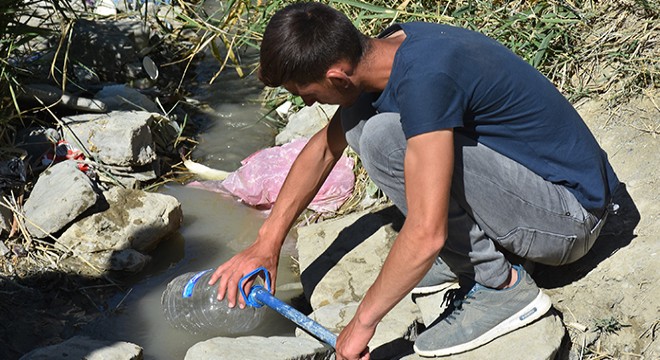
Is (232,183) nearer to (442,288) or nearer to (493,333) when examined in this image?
(442,288)

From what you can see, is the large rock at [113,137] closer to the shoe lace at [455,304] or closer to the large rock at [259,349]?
the large rock at [259,349]

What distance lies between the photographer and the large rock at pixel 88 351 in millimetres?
2770

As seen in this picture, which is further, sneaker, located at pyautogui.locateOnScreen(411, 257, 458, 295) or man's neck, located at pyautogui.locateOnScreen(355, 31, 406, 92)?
sneaker, located at pyautogui.locateOnScreen(411, 257, 458, 295)

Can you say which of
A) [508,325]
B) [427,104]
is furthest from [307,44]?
[508,325]

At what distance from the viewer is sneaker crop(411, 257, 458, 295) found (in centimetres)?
293

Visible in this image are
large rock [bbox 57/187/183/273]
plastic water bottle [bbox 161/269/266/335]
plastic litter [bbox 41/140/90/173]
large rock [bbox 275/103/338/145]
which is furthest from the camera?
large rock [bbox 275/103/338/145]

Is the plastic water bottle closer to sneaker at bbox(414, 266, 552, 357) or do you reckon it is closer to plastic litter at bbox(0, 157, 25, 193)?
sneaker at bbox(414, 266, 552, 357)

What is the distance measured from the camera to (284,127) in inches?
192

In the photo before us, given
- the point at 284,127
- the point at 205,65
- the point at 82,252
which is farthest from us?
the point at 205,65

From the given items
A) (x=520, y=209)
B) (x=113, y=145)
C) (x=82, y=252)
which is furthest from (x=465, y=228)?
(x=113, y=145)

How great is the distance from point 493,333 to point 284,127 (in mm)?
2488

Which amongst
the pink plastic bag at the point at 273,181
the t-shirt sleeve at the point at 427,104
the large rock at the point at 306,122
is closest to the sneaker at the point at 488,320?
the t-shirt sleeve at the point at 427,104

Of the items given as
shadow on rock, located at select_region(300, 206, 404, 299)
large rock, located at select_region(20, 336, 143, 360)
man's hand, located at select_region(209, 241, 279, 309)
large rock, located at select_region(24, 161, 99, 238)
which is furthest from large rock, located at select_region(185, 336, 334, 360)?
large rock, located at select_region(24, 161, 99, 238)

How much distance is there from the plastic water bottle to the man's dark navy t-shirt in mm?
1080
